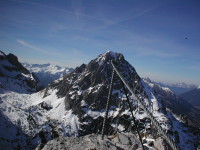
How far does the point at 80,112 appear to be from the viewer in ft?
443

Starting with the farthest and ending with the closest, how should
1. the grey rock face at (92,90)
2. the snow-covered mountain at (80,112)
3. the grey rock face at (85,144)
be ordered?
1. the grey rock face at (92,90)
2. the snow-covered mountain at (80,112)
3. the grey rock face at (85,144)

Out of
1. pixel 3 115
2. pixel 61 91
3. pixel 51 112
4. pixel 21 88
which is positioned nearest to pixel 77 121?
pixel 51 112

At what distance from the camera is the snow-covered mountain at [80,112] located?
10675cm

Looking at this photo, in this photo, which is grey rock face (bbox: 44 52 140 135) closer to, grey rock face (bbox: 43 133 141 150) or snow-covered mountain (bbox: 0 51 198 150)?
snow-covered mountain (bbox: 0 51 198 150)

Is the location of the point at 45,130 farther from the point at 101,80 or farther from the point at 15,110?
the point at 101,80

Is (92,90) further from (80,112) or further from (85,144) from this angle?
(85,144)

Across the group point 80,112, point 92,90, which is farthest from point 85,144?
point 92,90

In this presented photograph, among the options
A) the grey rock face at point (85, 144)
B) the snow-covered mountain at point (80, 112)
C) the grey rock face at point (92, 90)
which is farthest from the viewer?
the grey rock face at point (92, 90)

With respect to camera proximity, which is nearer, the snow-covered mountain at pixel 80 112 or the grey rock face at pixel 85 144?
the grey rock face at pixel 85 144

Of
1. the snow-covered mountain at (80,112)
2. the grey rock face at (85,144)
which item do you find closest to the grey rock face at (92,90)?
the snow-covered mountain at (80,112)

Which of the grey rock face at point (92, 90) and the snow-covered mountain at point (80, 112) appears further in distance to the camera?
the grey rock face at point (92, 90)

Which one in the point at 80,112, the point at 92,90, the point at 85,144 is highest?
the point at 92,90

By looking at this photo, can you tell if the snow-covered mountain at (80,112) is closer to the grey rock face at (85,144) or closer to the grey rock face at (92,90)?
the grey rock face at (92,90)

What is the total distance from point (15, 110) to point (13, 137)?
3229cm
